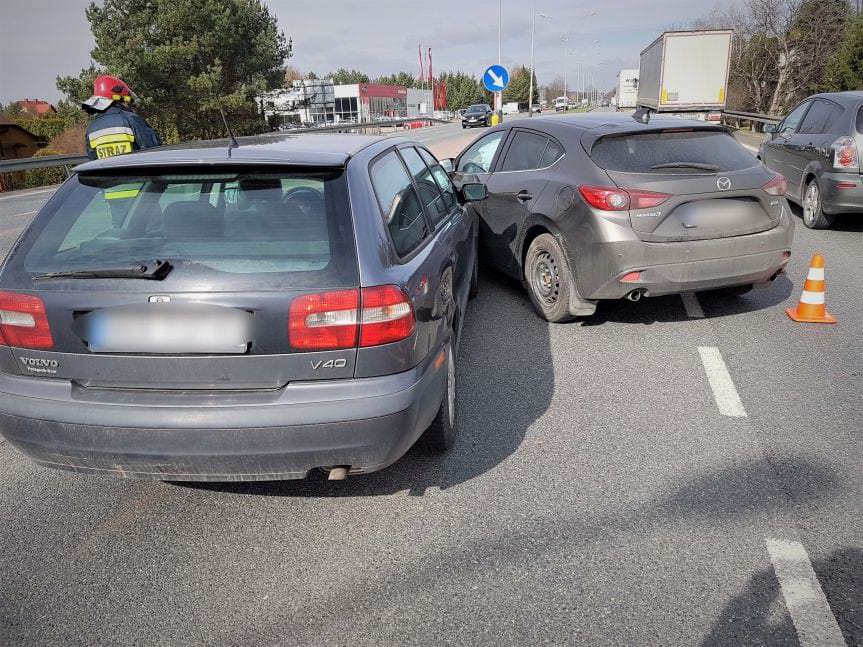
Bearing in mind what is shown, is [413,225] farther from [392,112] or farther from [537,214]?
[392,112]

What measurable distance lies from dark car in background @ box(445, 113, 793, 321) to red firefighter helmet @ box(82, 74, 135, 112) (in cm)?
356

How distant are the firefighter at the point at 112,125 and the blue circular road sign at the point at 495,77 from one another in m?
15.8

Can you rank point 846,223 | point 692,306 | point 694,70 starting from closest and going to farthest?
point 692,306, point 846,223, point 694,70

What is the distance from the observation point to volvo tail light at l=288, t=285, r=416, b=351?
2.58 m

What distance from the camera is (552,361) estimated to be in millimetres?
4848

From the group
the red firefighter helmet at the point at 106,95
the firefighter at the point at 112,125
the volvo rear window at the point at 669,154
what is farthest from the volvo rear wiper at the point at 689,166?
the red firefighter helmet at the point at 106,95

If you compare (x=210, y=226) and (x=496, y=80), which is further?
(x=496, y=80)

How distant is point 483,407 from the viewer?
411cm

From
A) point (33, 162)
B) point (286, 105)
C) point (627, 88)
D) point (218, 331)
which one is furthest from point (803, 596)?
point (627, 88)

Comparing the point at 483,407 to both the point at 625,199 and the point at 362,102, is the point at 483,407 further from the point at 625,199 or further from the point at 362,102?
the point at 362,102

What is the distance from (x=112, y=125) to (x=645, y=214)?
4.30m

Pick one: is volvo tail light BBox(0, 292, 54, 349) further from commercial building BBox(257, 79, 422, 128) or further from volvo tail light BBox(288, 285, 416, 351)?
commercial building BBox(257, 79, 422, 128)

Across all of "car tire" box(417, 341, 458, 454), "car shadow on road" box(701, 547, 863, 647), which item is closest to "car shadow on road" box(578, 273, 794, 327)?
"car tire" box(417, 341, 458, 454)

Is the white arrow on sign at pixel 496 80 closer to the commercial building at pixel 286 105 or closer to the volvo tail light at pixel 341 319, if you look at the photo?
the volvo tail light at pixel 341 319
